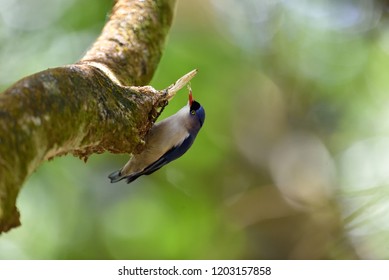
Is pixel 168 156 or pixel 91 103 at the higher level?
pixel 168 156

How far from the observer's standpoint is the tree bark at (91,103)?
76.5 inches

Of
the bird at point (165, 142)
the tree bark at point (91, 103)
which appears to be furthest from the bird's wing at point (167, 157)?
the tree bark at point (91, 103)

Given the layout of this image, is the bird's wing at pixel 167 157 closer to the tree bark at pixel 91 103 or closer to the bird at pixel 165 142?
the bird at pixel 165 142

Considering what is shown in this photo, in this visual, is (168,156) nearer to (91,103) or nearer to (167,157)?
(167,157)

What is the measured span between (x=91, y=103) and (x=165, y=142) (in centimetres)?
198

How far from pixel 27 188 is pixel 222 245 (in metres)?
2.18

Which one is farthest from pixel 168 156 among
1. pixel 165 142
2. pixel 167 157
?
pixel 165 142

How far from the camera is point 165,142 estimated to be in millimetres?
4434

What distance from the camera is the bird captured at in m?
4.32

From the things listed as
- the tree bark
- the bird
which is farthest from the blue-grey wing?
the tree bark

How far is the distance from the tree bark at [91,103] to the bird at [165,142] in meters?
0.76

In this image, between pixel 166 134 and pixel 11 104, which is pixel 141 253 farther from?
pixel 11 104

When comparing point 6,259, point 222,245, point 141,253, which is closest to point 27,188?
point 6,259

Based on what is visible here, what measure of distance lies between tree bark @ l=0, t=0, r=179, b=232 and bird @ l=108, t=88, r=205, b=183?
76 centimetres
